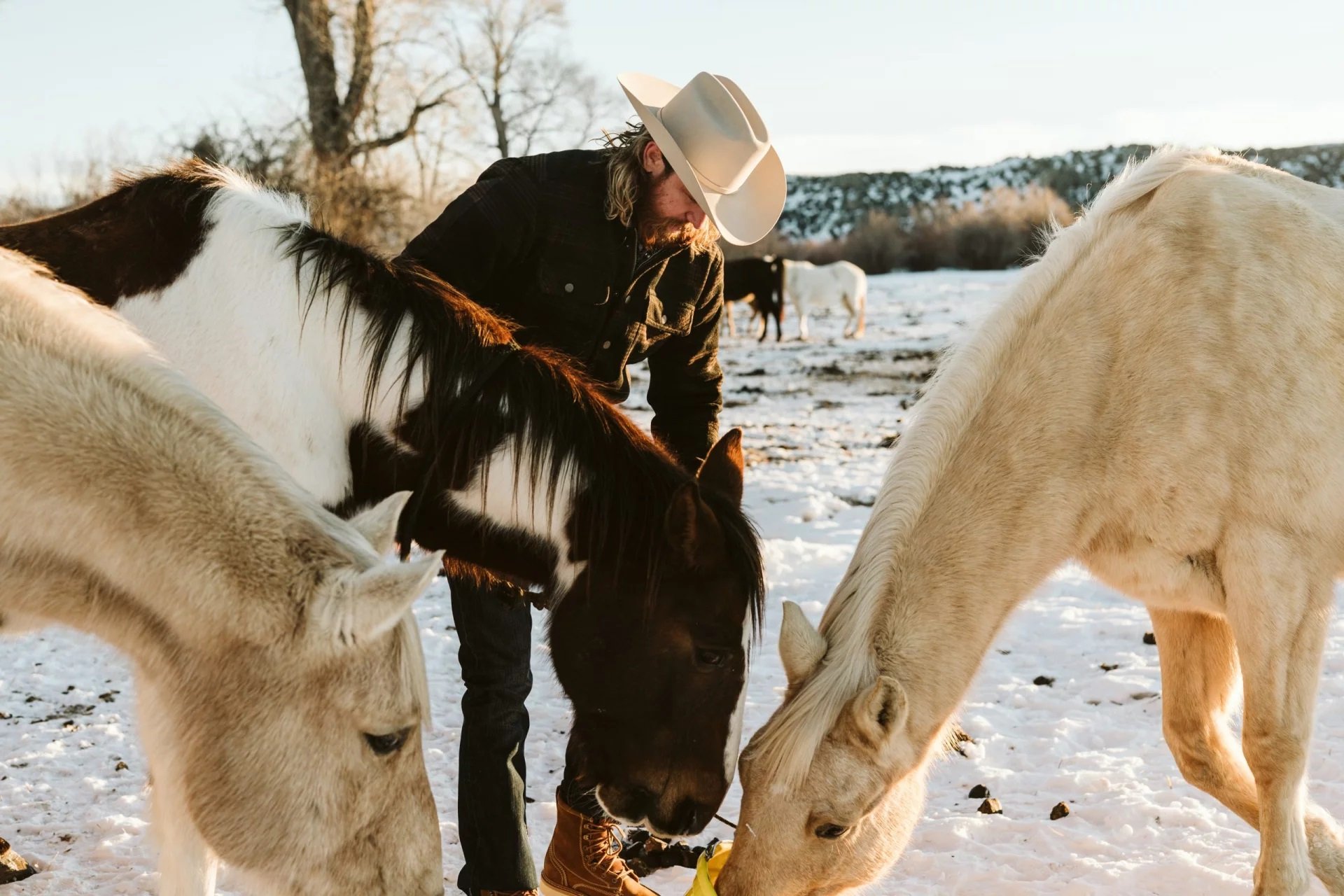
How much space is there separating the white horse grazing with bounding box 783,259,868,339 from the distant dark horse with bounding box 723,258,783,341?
0.21m

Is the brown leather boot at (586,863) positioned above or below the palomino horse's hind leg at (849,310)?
below

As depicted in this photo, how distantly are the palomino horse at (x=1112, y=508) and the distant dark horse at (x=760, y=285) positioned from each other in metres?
16.1

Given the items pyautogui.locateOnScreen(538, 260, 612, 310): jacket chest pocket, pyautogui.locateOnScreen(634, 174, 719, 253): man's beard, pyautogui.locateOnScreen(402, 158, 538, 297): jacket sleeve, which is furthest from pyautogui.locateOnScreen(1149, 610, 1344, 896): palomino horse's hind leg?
pyautogui.locateOnScreen(402, 158, 538, 297): jacket sleeve

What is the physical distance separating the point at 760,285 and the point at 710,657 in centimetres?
1742

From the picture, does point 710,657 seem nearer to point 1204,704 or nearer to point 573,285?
point 573,285

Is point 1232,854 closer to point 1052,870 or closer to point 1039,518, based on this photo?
point 1052,870

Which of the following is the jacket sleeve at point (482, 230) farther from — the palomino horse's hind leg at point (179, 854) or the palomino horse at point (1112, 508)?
the palomino horse's hind leg at point (179, 854)

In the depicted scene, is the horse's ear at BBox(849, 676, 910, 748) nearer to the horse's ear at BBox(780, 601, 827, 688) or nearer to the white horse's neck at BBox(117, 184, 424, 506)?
the horse's ear at BBox(780, 601, 827, 688)

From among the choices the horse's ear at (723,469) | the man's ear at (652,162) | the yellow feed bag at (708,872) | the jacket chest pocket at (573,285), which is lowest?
the yellow feed bag at (708,872)

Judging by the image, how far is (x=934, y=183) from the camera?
1693 inches

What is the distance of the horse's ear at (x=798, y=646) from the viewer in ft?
8.11

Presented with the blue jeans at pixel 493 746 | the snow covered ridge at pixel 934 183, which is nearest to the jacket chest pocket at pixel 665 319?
the blue jeans at pixel 493 746

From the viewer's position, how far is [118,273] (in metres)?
2.52

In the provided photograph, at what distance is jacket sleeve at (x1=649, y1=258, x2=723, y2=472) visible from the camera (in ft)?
10.8
